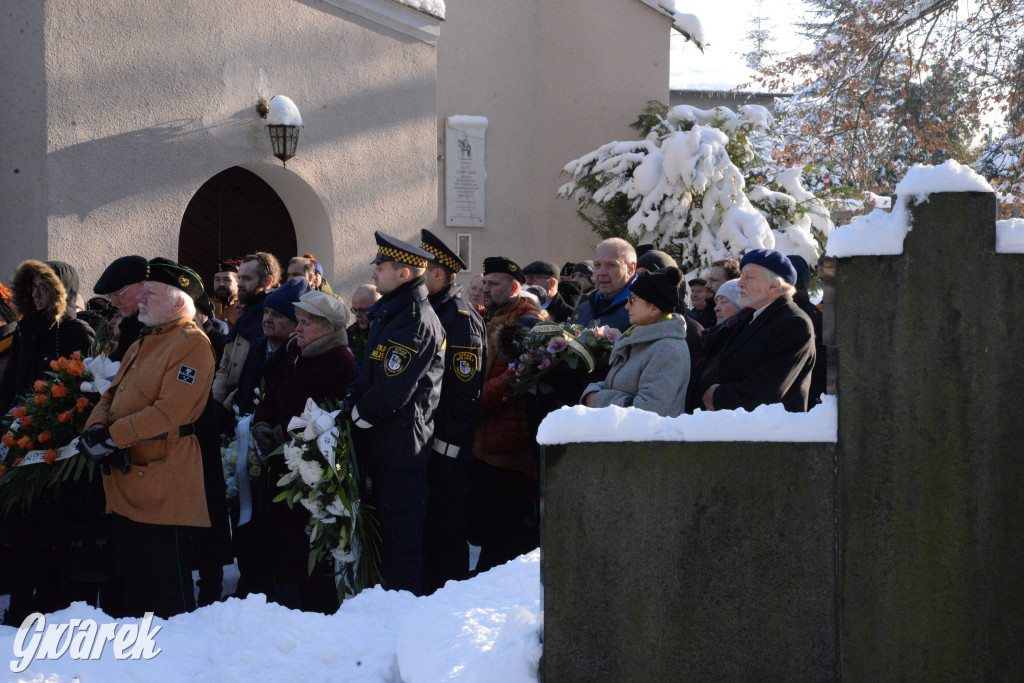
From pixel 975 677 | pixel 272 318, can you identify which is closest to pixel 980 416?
pixel 975 677

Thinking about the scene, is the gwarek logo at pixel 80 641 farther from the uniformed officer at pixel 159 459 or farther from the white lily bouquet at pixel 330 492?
the white lily bouquet at pixel 330 492

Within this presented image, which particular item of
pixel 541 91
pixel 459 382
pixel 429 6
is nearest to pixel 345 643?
pixel 459 382

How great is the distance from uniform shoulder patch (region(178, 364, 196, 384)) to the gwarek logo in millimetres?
1421

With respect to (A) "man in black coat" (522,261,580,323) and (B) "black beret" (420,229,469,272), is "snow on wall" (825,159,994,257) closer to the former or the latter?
(B) "black beret" (420,229,469,272)

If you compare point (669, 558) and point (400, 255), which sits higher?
point (400, 255)

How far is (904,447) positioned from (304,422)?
3.00 metres

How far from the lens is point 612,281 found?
18.9ft

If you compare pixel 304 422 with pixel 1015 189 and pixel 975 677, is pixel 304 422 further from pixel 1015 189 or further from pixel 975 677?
pixel 1015 189

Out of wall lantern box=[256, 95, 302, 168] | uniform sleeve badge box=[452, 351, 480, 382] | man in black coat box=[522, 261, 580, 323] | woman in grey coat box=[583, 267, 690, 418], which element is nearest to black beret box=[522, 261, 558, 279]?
man in black coat box=[522, 261, 580, 323]

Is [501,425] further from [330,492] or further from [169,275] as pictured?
[169,275]

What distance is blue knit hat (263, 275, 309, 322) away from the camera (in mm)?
5735

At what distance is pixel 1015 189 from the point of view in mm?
10406

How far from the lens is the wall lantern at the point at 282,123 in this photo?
9.47 m

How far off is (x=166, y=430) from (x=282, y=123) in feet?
18.1
